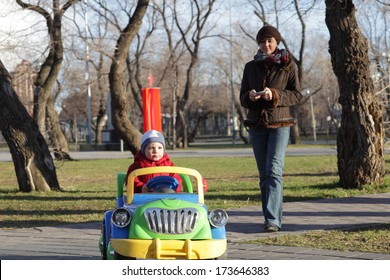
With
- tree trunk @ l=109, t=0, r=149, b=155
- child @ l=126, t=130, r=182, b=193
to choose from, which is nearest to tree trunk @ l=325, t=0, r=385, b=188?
child @ l=126, t=130, r=182, b=193

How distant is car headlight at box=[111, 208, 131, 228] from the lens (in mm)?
6070

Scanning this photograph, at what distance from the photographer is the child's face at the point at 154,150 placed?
7.15 meters

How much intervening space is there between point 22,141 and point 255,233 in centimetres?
806

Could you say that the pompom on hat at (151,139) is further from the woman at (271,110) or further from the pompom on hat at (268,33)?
the pompom on hat at (268,33)

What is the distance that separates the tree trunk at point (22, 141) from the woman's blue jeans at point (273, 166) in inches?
310

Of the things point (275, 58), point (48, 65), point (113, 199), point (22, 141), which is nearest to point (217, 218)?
point (275, 58)

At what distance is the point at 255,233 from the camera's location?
892 centimetres

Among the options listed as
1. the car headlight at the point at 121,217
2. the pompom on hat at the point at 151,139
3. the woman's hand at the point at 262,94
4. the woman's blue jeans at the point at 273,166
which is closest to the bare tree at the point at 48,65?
the woman's blue jeans at the point at 273,166

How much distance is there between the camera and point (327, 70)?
74.1 m

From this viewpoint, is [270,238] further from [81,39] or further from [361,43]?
[81,39]

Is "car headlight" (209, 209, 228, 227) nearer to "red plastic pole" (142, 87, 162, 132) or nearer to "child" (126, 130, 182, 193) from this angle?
"child" (126, 130, 182, 193)

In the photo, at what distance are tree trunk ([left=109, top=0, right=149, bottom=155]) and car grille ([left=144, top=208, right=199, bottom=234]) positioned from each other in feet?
51.8

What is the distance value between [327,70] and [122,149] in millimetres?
29559

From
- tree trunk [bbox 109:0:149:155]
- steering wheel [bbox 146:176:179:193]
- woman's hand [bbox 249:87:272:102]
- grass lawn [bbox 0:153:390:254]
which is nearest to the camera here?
steering wheel [bbox 146:176:179:193]
